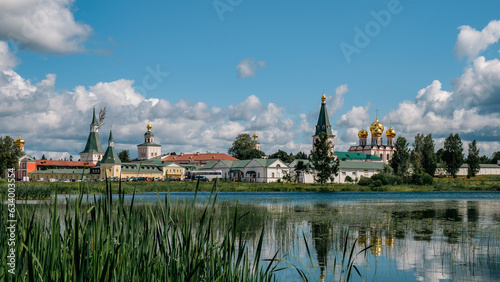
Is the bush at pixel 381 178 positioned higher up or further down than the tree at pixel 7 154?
further down

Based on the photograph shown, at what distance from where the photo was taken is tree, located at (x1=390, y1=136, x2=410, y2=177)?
253ft

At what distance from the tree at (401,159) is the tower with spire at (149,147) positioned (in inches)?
3890

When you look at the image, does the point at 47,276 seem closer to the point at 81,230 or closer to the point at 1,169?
the point at 81,230

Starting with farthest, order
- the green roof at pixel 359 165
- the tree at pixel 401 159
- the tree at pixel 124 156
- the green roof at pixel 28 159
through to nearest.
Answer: the tree at pixel 124 156 → the green roof at pixel 28 159 → the green roof at pixel 359 165 → the tree at pixel 401 159

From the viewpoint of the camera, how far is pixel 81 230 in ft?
17.4

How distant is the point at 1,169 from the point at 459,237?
70.1 metres

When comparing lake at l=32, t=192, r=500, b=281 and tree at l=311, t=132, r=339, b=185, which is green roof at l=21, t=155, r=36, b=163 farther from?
lake at l=32, t=192, r=500, b=281

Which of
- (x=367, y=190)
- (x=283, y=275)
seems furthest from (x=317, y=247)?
(x=367, y=190)

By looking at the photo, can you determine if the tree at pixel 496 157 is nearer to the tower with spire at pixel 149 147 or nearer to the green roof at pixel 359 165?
the green roof at pixel 359 165

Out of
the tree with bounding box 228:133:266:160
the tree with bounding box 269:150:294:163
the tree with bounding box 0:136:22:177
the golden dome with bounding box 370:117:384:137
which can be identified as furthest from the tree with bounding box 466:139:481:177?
the tree with bounding box 0:136:22:177

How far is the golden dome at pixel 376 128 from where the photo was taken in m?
141

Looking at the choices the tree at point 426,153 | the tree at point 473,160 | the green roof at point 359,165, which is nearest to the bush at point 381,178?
the tree at point 426,153

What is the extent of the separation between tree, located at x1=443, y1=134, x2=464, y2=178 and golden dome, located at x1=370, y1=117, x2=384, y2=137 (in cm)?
3489

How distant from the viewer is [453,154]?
101812mm
